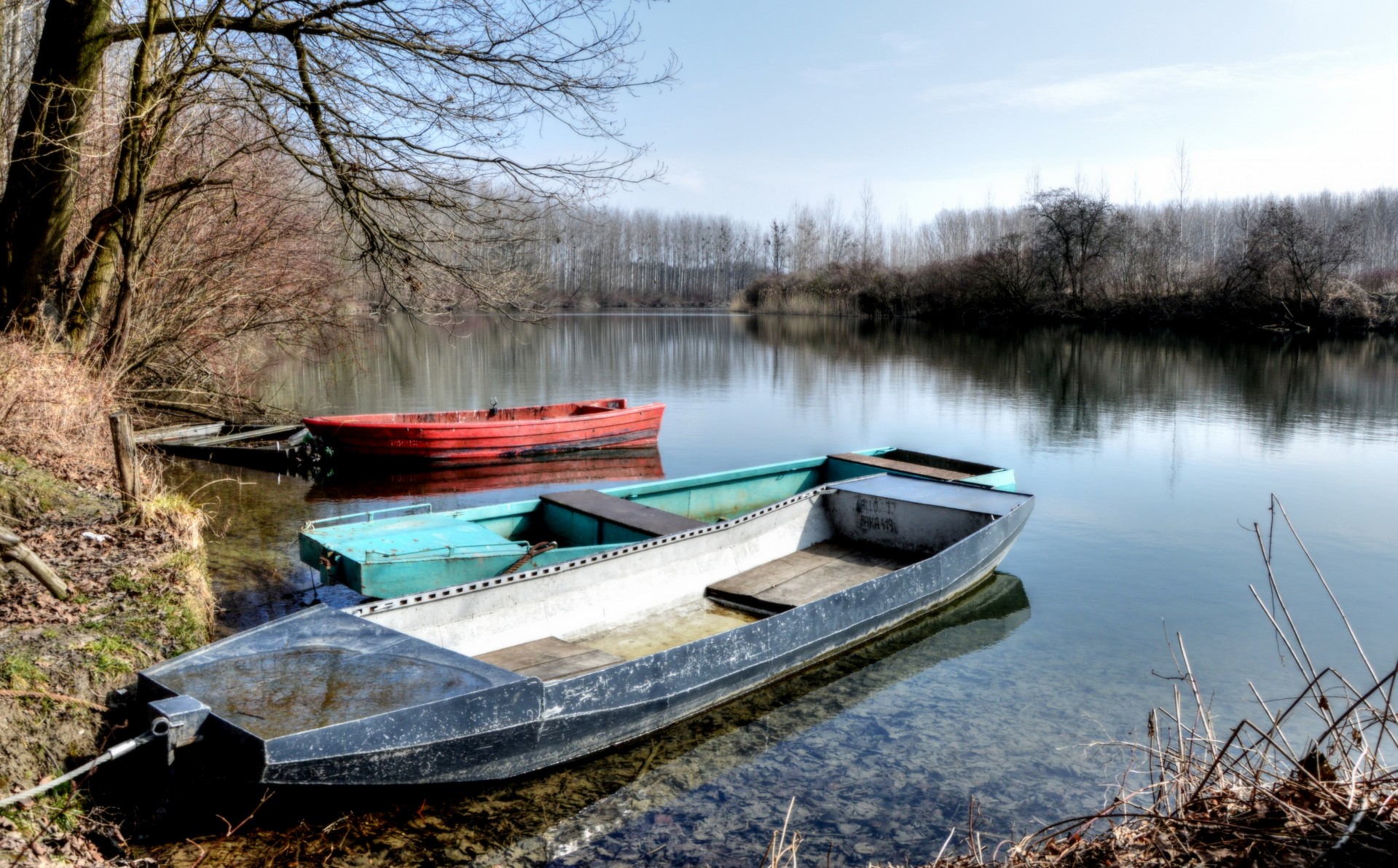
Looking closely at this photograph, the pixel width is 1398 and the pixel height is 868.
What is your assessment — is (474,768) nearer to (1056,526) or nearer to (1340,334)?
(1056,526)

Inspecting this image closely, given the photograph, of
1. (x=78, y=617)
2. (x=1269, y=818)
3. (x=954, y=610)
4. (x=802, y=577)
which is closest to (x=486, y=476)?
(x=802, y=577)

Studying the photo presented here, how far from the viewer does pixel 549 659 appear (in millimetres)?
6363

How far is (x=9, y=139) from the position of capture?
43.9 ft

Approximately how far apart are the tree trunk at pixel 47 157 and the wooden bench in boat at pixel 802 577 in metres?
7.91

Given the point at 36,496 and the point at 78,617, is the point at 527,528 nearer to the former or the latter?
the point at 36,496

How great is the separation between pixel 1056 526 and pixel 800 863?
873cm

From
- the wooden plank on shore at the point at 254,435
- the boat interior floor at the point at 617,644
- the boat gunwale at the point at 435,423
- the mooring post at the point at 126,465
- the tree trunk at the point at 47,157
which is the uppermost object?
the tree trunk at the point at 47,157

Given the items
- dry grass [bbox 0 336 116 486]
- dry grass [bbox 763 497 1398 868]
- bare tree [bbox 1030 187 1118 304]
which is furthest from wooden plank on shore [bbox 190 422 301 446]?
bare tree [bbox 1030 187 1118 304]

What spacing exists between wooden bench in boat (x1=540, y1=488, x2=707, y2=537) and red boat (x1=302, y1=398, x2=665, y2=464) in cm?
662

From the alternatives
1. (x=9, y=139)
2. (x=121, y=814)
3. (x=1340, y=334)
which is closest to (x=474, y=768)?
(x=121, y=814)

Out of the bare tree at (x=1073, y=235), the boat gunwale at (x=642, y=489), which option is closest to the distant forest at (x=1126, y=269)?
the bare tree at (x=1073, y=235)

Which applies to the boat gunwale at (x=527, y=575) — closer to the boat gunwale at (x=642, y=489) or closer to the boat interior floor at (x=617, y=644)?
the boat interior floor at (x=617, y=644)

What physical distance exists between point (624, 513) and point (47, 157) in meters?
7.46

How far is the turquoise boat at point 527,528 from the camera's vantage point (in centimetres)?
754
